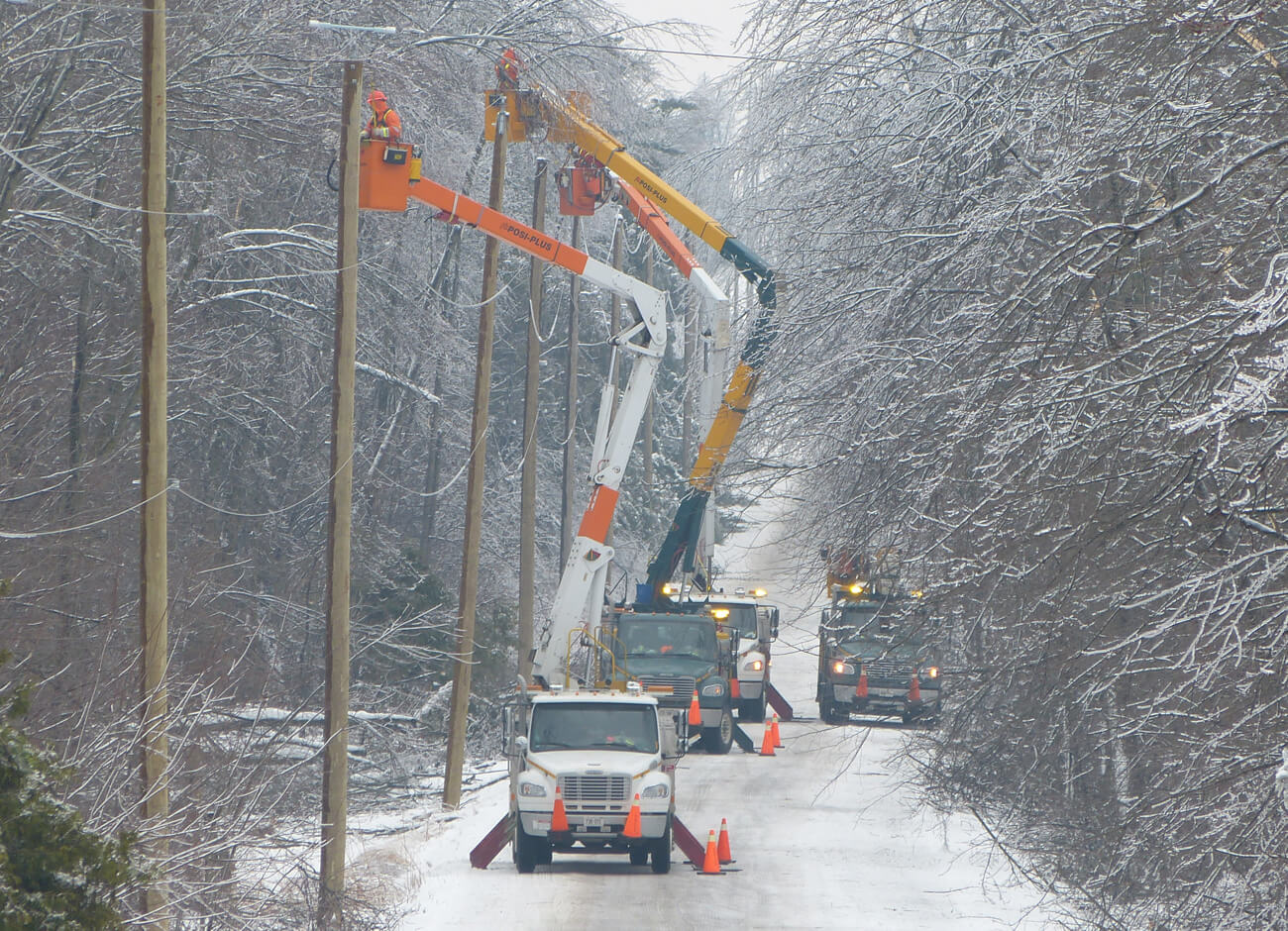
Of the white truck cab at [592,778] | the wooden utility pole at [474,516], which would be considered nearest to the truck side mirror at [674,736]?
the white truck cab at [592,778]

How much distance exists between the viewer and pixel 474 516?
2298cm

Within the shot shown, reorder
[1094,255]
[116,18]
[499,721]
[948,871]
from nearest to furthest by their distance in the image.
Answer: [1094,255] → [948,871] → [116,18] → [499,721]

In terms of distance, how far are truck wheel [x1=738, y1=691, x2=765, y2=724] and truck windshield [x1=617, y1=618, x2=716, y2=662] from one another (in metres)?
4.89

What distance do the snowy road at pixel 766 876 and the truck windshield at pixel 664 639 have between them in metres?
2.58

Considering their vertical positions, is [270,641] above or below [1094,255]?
below

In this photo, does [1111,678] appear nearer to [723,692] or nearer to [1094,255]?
[1094,255]

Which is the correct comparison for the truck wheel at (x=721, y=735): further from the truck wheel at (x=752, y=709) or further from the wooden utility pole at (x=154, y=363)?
the wooden utility pole at (x=154, y=363)

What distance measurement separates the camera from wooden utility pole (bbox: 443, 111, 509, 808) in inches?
875

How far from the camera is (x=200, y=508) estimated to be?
1053 inches

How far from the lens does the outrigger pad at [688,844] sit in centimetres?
1823

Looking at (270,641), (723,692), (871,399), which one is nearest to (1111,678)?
(871,399)

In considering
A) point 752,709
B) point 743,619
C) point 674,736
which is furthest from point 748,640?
point 674,736

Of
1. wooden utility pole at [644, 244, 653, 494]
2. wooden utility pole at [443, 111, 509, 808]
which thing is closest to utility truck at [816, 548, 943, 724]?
wooden utility pole at [443, 111, 509, 808]

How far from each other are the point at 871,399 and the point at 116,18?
454 inches
